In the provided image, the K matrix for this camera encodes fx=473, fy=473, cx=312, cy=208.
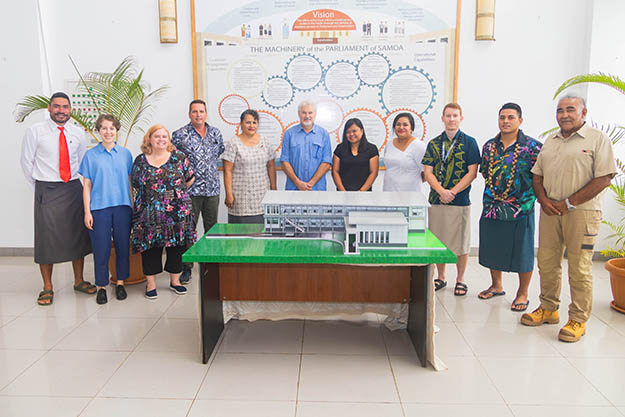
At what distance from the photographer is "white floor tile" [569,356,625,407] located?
254cm

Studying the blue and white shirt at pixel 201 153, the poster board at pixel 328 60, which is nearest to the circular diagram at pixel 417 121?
the poster board at pixel 328 60

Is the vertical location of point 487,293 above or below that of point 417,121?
below

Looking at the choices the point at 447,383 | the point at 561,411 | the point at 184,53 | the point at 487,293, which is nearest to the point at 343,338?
the point at 447,383

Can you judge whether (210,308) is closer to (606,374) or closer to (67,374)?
(67,374)

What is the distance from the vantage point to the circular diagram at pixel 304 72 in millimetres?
5121

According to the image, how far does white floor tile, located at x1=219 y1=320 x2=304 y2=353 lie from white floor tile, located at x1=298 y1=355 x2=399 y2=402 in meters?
0.24

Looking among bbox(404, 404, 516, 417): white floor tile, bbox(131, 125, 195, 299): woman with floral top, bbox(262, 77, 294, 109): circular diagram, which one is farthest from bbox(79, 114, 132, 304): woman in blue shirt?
bbox(404, 404, 516, 417): white floor tile

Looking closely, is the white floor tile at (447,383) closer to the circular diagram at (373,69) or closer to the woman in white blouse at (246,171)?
the woman in white blouse at (246,171)

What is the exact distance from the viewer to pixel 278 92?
518 centimetres

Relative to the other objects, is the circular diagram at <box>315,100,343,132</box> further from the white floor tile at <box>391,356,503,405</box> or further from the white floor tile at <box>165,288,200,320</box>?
the white floor tile at <box>391,356,503,405</box>

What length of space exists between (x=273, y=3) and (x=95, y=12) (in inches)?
76.4

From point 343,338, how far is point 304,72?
3047 millimetres

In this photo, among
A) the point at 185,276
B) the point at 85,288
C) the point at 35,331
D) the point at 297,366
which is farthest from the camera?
the point at 185,276

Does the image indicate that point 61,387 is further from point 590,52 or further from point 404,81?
point 590,52
